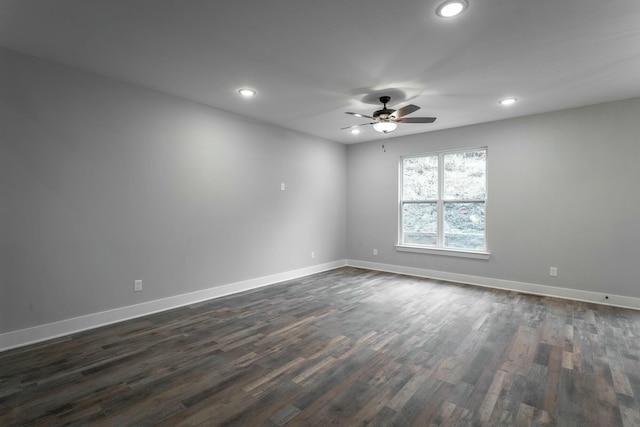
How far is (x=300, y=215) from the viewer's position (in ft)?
19.2

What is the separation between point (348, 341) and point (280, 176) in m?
3.24

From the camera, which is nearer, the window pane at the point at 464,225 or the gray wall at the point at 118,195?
the gray wall at the point at 118,195

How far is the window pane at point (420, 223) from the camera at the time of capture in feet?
19.1

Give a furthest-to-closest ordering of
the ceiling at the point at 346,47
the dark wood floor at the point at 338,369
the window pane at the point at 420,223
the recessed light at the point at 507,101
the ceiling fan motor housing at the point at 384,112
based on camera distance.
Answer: the window pane at the point at 420,223 → the recessed light at the point at 507,101 → the ceiling fan motor housing at the point at 384,112 → the ceiling at the point at 346,47 → the dark wood floor at the point at 338,369

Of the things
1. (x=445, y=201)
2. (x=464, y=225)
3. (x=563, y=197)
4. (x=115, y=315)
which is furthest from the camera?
(x=445, y=201)

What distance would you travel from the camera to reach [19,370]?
247 cm

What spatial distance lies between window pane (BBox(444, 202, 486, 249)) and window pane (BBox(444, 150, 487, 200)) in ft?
0.56

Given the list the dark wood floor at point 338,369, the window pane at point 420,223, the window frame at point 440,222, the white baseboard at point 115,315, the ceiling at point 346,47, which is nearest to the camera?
the dark wood floor at point 338,369

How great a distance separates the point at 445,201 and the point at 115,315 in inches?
206

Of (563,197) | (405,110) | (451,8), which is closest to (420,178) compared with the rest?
(563,197)

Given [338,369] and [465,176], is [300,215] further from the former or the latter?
[338,369]

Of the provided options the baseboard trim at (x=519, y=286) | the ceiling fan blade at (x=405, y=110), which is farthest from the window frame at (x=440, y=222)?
the ceiling fan blade at (x=405, y=110)

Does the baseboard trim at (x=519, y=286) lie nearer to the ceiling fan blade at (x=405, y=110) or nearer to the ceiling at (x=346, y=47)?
the ceiling at (x=346, y=47)

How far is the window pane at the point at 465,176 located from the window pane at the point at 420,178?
22 cm
